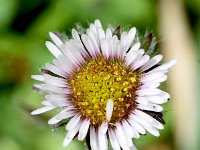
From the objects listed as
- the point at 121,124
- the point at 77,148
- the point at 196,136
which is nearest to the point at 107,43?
the point at 121,124

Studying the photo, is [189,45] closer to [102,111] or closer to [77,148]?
[77,148]

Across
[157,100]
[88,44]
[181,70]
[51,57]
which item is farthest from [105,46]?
[181,70]

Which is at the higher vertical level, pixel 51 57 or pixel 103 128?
pixel 51 57

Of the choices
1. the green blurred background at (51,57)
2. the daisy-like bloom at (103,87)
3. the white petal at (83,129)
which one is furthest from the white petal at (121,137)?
the green blurred background at (51,57)

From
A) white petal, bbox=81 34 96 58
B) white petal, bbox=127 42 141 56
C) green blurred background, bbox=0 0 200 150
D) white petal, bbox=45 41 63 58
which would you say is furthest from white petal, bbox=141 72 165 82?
green blurred background, bbox=0 0 200 150

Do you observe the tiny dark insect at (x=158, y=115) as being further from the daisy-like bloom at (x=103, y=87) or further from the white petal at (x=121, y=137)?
the white petal at (x=121, y=137)

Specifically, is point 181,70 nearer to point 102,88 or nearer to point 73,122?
point 102,88

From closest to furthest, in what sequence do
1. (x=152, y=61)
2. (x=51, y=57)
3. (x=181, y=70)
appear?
(x=152, y=61) < (x=51, y=57) < (x=181, y=70)

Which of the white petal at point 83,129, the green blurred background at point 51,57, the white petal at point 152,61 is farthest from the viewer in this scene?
the green blurred background at point 51,57
